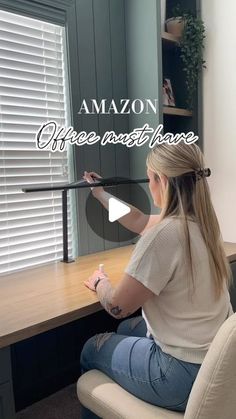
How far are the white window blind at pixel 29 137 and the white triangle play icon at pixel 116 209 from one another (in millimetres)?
266

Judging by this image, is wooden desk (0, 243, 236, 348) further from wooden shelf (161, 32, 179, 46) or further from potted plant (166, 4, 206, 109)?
wooden shelf (161, 32, 179, 46)

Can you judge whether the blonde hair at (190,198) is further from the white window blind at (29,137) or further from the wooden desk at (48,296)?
the white window blind at (29,137)

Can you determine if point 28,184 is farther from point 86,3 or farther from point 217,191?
point 217,191

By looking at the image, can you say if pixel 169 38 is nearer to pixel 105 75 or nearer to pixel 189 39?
pixel 189 39

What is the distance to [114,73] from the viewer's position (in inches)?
80.5

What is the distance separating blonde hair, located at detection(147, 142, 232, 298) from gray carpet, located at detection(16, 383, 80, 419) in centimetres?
106

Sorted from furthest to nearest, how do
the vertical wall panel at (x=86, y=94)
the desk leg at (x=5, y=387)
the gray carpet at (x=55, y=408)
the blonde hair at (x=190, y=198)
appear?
the vertical wall panel at (x=86, y=94), the gray carpet at (x=55, y=408), the blonde hair at (x=190, y=198), the desk leg at (x=5, y=387)

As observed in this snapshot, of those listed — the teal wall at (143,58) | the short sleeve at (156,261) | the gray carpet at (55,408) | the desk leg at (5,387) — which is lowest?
the gray carpet at (55,408)

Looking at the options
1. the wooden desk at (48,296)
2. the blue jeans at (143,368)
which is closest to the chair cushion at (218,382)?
the blue jeans at (143,368)

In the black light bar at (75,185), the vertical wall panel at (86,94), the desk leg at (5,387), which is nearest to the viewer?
the desk leg at (5,387)

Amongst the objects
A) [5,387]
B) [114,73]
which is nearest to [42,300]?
[5,387]

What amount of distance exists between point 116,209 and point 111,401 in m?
1.06

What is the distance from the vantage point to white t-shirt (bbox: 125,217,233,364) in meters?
1.10

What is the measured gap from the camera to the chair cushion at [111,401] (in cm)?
105
